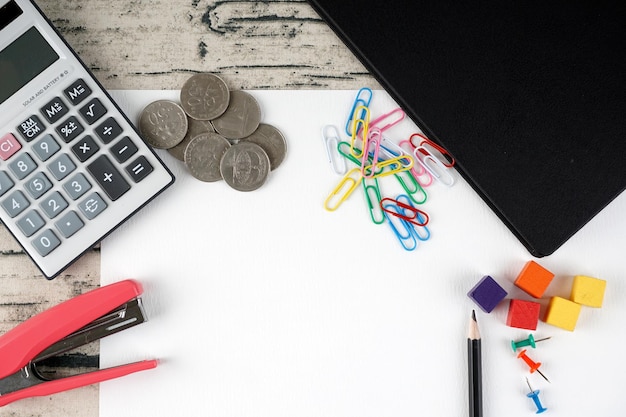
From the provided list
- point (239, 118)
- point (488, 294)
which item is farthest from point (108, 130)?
point (488, 294)

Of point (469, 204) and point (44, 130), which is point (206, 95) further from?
point (469, 204)

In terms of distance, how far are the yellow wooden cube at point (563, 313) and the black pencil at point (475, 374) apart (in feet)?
0.25

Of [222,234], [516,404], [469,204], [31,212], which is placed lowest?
[516,404]

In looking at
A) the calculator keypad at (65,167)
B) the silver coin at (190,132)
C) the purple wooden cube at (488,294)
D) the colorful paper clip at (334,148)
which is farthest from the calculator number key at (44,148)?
the purple wooden cube at (488,294)

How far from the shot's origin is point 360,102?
63 centimetres

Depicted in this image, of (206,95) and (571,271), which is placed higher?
(206,95)

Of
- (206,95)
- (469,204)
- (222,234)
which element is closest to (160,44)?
(206,95)

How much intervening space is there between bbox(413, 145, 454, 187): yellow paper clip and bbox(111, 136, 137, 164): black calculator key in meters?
0.28

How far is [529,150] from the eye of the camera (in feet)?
2.02

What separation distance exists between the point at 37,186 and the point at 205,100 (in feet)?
0.58

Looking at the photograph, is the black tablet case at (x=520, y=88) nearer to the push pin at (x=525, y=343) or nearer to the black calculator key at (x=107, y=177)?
the push pin at (x=525, y=343)

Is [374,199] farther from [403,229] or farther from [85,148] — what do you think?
[85,148]

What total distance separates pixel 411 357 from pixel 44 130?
0.42 meters

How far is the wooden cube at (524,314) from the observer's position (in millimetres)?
615
